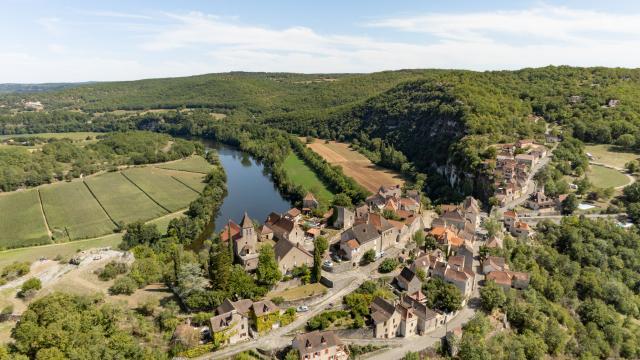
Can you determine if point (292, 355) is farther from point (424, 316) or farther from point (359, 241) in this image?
point (359, 241)

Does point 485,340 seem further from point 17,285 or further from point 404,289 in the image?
point 17,285

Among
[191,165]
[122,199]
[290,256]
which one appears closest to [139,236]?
[290,256]

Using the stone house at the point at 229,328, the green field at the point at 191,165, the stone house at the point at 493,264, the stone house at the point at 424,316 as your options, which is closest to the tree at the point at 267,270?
the stone house at the point at 229,328

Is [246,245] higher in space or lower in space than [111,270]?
higher

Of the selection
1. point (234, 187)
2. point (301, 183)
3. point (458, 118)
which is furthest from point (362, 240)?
point (458, 118)

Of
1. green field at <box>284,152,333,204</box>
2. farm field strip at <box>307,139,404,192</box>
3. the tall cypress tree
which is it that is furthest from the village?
farm field strip at <box>307,139,404,192</box>

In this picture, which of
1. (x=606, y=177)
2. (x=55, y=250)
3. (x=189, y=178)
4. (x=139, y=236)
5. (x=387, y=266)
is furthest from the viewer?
(x=189, y=178)

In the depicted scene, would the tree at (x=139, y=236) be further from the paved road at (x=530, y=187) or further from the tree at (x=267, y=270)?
the paved road at (x=530, y=187)
